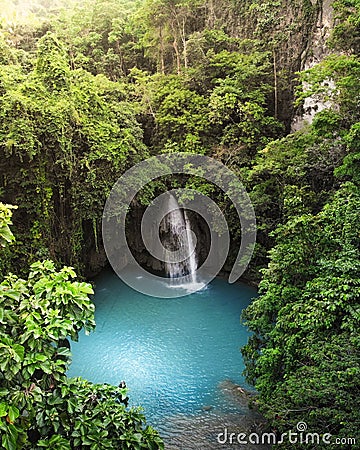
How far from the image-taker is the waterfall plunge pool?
19.7 feet

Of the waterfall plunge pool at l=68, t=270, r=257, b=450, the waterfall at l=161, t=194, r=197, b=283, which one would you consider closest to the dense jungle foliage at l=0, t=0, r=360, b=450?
the waterfall plunge pool at l=68, t=270, r=257, b=450

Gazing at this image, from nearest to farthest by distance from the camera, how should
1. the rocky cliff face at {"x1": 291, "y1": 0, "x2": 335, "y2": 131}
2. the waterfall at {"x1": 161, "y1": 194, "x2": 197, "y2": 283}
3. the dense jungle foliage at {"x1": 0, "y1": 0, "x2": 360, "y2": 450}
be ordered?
the dense jungle foliage at {"x1": 0, "y1": 0, "x2": 360, "y2": 450} < the rocky cliff face at {"x1": 291, "y1": 0, "x2": 335, "y2": 131} < the waterfall at {"x1": 161, "y1": 194, "x2": 197, "y2": 283}

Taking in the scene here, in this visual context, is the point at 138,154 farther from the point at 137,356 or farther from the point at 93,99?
the point at 137,356

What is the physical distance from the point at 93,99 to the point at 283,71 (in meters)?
5.79

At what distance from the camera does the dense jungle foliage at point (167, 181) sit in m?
2.99

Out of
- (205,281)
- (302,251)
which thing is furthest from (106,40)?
(302,251)

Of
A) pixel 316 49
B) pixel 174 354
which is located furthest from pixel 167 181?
pixel 316 49

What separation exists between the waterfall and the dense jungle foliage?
5.25 feet

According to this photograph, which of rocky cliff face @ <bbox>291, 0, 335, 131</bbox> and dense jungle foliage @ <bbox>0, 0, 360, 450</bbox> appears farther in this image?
rocky cliff face @ <bbox>291, 0, 335, 131</bbox>

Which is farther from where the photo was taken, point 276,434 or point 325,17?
point 325,17

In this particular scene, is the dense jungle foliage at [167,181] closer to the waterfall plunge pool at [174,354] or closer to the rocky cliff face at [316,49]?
the rocky cliff face at [316,49]

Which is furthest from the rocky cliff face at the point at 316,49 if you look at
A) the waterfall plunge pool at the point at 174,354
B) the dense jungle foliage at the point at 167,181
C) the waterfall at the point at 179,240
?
the waterfall plunge pool at the point at 174,354

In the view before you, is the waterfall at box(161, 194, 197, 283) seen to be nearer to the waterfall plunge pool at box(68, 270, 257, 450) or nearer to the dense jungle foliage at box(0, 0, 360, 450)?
the waterfall plunge pool at box(68, 270, 257, 450)

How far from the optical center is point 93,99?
998 centimetres
